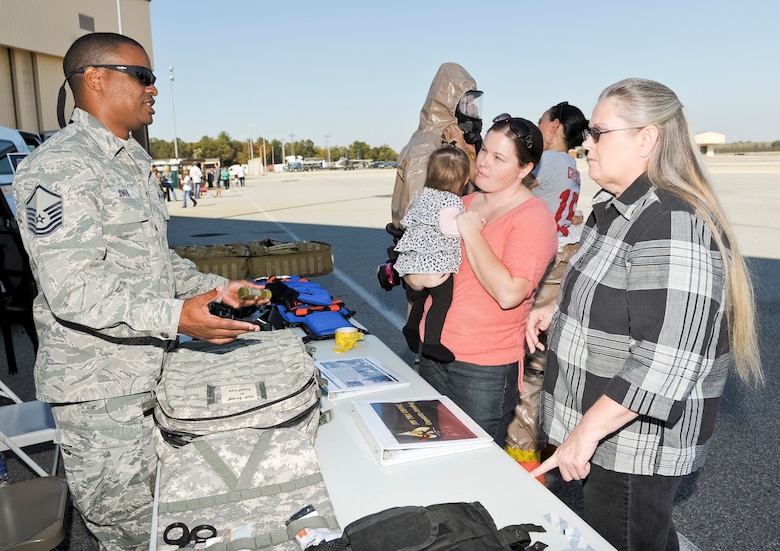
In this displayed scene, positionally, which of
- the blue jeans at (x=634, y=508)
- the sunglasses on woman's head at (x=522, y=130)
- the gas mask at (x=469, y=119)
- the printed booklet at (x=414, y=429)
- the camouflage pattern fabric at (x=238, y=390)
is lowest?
the blue jeans at (x=634, y=508)

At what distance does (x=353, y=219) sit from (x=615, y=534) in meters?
15.4

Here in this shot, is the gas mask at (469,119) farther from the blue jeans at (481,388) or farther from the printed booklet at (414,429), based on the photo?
the printed booklet at (414,429)

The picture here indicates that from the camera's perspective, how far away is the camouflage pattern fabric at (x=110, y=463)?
77.5 inches

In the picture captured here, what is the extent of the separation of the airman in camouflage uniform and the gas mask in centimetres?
242

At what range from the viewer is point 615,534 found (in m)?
1.81

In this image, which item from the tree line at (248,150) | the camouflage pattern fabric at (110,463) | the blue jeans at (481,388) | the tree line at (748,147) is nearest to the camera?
the camouflage pattern fabric at (110,463)

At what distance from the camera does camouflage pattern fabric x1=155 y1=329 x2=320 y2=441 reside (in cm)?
174

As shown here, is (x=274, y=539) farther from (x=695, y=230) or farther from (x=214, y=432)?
(x=695, y=230)

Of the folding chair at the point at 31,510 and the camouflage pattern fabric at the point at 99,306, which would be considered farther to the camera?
the folding chair at the point at 31,510

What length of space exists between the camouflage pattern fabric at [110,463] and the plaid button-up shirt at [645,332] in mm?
1522

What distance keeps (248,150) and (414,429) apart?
125m

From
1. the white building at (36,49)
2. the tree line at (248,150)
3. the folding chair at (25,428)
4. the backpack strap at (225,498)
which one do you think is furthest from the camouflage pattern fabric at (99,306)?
the tree line at (248,150)

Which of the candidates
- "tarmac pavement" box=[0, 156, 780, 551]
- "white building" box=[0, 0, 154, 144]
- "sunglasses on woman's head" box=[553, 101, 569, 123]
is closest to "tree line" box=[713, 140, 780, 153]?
"tarmac pavement" box=[0, 156, 780, 551]

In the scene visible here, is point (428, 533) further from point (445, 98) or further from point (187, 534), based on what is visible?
point (445, 98)
